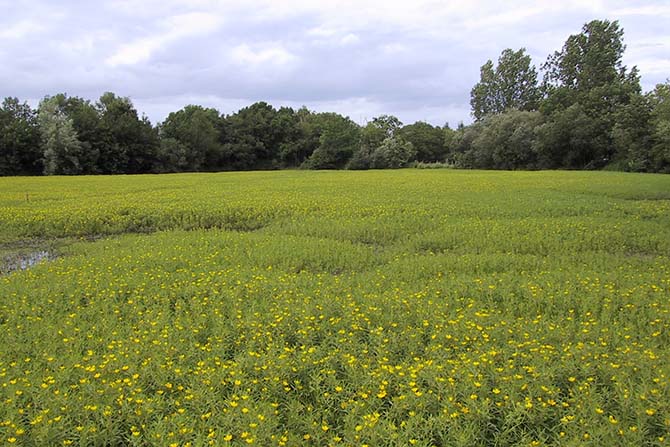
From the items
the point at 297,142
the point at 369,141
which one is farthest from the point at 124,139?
the point at 369,141

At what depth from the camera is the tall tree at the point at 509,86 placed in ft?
298

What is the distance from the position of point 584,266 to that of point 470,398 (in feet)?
21.5

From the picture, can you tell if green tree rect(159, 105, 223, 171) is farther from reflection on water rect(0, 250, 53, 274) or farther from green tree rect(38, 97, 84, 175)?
reflection on water rect(0, 250, 53, 274)

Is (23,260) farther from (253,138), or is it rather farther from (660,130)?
(253,138)

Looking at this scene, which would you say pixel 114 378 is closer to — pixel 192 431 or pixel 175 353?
pixel 175 353

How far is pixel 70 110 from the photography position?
2756 inches

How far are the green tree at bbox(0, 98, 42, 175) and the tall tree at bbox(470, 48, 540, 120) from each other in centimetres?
7630

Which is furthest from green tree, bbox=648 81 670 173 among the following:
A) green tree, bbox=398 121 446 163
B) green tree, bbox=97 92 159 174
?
green tree, bbox=97 92 159 174


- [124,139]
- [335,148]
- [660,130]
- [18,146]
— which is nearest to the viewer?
[660,130]

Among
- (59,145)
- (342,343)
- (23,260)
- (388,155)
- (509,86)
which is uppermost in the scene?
(509,86)

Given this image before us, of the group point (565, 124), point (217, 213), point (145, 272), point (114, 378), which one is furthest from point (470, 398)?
point (565, 124)

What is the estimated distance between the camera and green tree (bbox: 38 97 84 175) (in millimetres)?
57906

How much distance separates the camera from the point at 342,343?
609cm

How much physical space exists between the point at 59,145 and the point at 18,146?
474 centimetres
